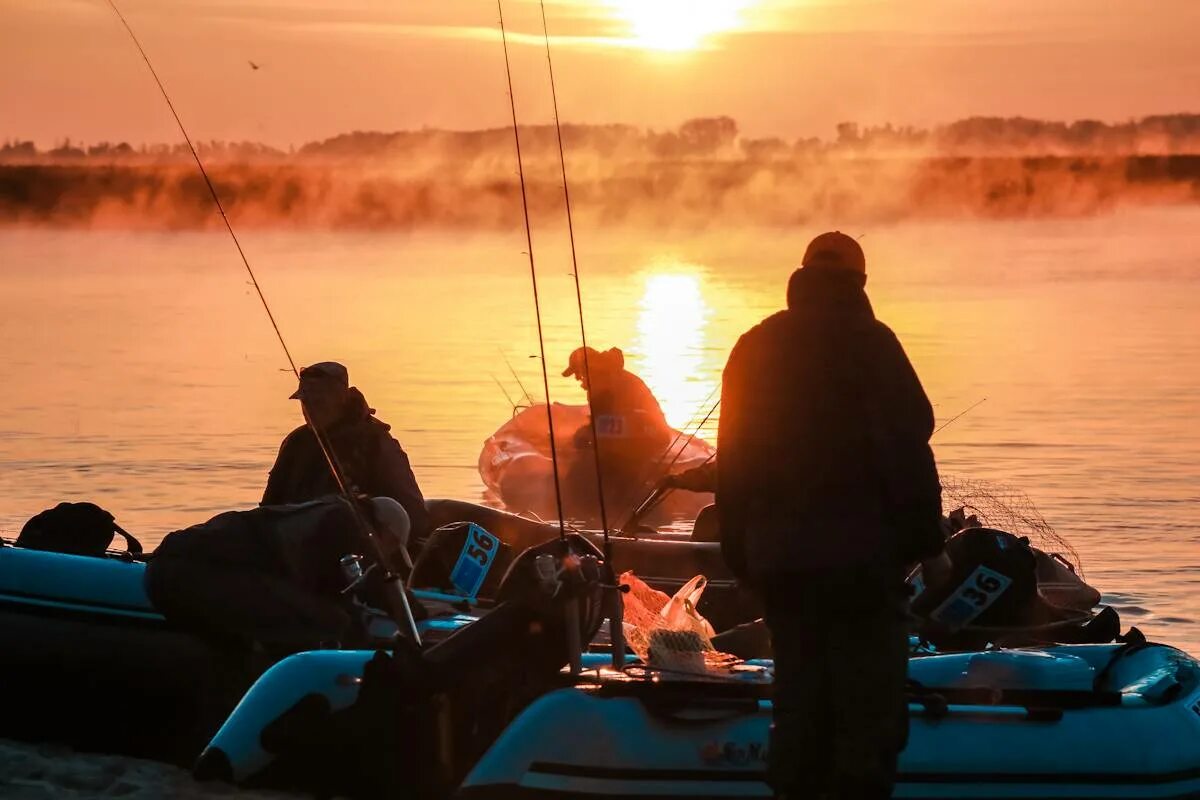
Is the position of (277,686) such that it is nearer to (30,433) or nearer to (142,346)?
(30,433)

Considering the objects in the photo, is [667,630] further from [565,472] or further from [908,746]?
[565,472]

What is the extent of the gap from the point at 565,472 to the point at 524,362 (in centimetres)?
1056

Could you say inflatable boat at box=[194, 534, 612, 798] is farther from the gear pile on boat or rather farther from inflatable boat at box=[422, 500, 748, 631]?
inflatable boat at box=[422, 500, 748, 631]

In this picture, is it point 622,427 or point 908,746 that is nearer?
point 908,746

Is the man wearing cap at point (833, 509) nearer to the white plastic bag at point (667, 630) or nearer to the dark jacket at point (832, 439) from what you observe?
the dark jacket at point (832, 439)

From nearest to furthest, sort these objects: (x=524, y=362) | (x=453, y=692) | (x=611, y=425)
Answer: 1. (x=453, y=692)
2. (x=611, y=425)
3. (x=524, y=362)

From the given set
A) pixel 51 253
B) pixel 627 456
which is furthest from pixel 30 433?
pixel 51 253

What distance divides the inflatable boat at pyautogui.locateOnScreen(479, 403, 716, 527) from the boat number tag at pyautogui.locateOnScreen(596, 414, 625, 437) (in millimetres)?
225

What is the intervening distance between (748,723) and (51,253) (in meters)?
47.8

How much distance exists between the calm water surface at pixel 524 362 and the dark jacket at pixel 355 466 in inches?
150

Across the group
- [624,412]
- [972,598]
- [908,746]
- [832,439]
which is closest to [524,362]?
[624,412]

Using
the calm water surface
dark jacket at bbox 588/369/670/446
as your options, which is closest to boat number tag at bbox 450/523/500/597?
the calm water surface

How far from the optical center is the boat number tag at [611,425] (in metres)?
12.8

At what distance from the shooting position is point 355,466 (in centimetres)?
907
